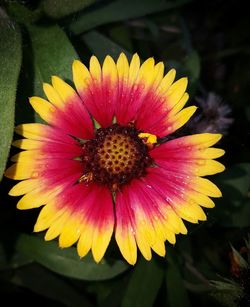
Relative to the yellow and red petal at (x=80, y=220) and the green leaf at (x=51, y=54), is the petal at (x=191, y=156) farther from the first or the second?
the green leaf at (x=51, y=54)

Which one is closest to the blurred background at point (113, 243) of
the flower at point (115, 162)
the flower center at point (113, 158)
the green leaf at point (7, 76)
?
the green leaf at point (7, 76)

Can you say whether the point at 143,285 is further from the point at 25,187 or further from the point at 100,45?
the point at 100,45

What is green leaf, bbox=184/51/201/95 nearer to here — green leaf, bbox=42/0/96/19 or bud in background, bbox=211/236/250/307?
green leaf, bbox=42/0/96/19

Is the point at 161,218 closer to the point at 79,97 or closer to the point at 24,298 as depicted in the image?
the point at 79,97

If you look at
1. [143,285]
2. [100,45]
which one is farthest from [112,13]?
[143,285]

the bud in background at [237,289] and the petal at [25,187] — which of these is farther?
the bud in background at [237,289]

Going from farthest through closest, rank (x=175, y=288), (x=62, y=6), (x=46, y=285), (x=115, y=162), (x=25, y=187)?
1. (x=46, y=285)
2. (x=175, y=288)
3. (x=62, y=6)
4. (x=115, y=162)
5. (x=25, y=187)

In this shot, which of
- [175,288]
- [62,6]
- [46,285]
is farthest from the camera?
[46,285]

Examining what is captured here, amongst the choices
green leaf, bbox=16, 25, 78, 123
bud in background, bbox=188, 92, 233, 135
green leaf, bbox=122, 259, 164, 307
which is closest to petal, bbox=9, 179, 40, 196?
green leaf, bbox=16, 25, 78, 123
